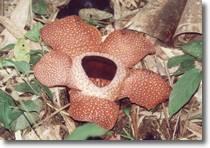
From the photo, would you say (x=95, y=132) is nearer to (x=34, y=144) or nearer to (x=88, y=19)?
(x=34, y=144)

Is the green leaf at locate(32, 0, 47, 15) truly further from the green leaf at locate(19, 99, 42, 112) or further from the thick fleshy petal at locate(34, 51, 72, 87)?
the green leaf at locate(19, 99, 42, 112)

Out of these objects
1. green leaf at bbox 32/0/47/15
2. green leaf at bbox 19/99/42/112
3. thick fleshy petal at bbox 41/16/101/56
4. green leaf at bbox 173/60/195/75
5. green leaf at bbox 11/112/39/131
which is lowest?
green leaf at bbox 11/112/39/131

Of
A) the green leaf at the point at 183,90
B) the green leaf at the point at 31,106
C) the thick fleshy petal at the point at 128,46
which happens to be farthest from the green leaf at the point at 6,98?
the green leaf at the point at 183,90

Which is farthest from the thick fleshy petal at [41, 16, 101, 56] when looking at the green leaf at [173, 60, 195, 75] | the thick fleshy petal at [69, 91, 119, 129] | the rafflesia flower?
the green leaf at [173, 60, 195, 75]

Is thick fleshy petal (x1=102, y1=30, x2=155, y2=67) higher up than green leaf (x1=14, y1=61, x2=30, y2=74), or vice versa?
thick fleshy petal (x1=102, y1=30, x2=155, y2=67)

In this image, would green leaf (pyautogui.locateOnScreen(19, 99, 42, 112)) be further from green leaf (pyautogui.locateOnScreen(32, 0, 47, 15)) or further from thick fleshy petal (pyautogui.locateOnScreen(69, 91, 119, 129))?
green leaf (pyautogui.locateOnScreen(32, 0, 47, 15))
